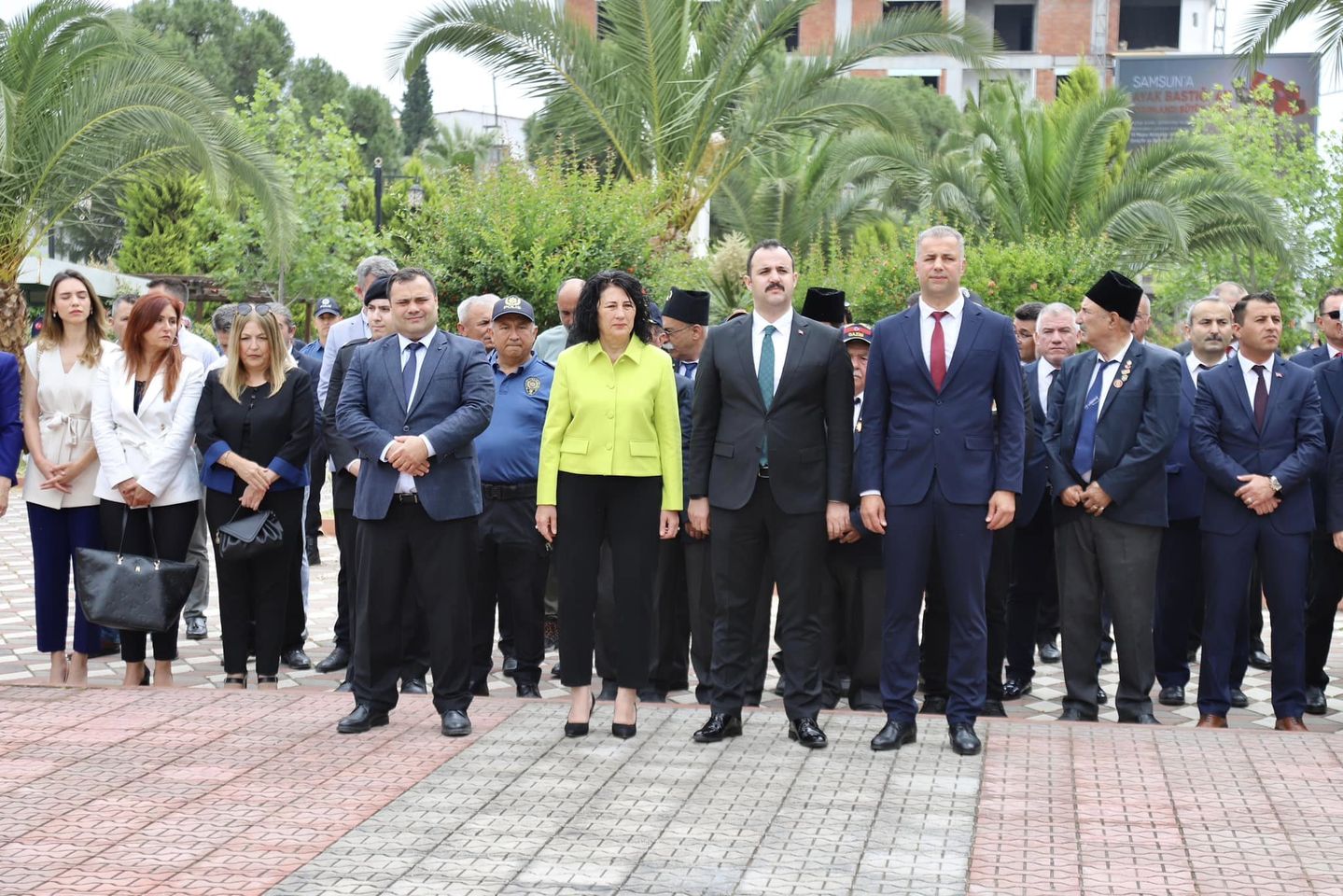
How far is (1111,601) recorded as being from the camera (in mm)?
7984

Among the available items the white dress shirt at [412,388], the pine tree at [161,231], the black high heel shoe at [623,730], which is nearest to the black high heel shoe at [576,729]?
the black high heel shoe at [623,730]

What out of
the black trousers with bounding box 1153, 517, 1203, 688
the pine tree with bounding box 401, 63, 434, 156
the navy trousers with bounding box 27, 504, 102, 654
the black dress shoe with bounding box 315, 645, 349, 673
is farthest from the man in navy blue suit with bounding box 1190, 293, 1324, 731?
the pine tree with bounding box 401, 63, 434, 156

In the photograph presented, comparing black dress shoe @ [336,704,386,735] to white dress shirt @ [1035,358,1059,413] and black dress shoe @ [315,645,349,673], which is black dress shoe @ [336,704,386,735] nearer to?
black dress shoe @ [315,645,349,673]

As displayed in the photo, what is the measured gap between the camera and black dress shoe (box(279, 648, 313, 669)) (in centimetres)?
955

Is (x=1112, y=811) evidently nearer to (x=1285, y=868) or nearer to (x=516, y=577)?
(x=1285, y=868)

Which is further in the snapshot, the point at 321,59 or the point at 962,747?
the point at 321,59

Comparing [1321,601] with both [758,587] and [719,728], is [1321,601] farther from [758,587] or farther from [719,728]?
[719,728]

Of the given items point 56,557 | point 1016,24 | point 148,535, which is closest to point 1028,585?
point 148,535

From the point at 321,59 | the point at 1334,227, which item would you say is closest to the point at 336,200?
the point at 1334,227

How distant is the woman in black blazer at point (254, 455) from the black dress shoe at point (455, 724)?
181cm

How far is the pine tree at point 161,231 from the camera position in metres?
41.4

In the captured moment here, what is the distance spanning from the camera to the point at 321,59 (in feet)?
229

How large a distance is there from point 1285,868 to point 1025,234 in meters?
19.6

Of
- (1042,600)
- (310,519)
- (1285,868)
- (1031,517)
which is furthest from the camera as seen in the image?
(310,519)
